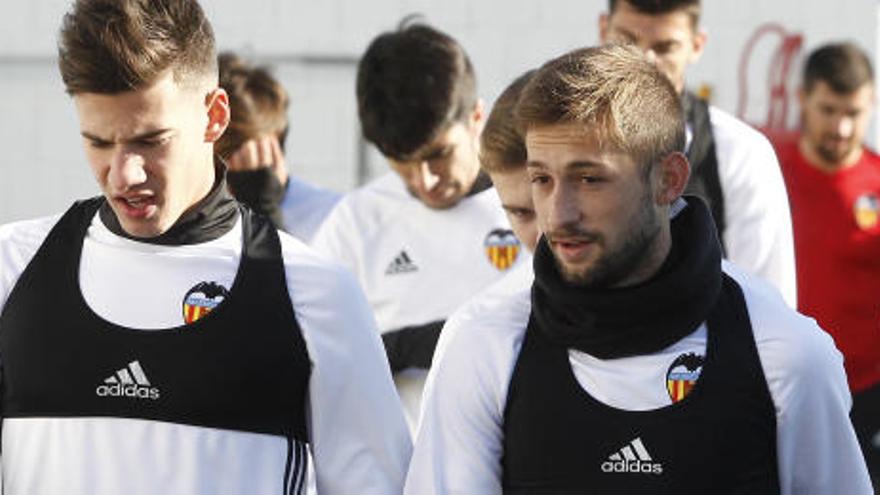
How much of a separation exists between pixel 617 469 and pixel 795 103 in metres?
5.21

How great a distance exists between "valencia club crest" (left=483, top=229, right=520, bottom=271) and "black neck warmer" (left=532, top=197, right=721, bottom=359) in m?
1.81

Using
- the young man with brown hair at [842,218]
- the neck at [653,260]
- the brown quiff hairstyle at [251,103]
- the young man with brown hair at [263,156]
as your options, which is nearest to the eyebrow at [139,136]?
the neck at [653,260]

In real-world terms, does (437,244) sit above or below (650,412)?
below

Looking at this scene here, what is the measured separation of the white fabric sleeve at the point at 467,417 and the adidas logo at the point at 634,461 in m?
0.20

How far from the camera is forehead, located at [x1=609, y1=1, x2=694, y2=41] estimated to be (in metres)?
5.82

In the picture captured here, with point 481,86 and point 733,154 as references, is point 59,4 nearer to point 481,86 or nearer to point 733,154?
point 481,86

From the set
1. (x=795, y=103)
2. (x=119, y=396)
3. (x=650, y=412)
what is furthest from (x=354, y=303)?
(x=795, y=103)

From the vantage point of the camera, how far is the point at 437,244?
5.55 metres

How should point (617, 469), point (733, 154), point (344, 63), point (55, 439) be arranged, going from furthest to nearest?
point (344, 63)
point (733, 154)
point (55, 439)
point (617, 469)

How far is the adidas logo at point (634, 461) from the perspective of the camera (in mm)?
3514

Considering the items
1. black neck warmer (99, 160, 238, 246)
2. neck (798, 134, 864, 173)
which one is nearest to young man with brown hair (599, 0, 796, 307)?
black neck warmer (99, 160, 238, 246)

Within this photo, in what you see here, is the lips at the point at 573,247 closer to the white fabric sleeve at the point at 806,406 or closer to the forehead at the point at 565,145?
the forehead at the point at 565,145

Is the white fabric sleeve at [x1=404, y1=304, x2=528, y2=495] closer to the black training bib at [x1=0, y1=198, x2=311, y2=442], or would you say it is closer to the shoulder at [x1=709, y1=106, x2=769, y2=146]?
the black training bib at [x1=0, y1=198, x2=311, y2=442]

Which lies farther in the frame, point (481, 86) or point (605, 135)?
point (481, 86)
